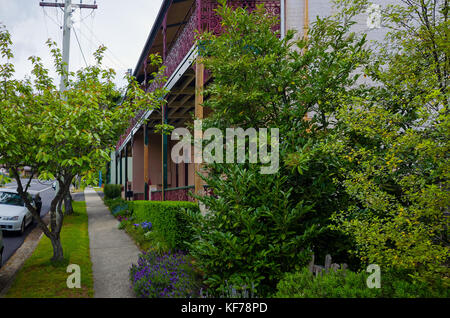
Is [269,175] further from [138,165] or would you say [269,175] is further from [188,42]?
[138,165]

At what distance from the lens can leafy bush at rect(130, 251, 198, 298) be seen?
5144mm

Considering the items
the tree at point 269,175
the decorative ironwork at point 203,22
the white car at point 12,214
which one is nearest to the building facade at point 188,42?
the decorative ironwork at point 203,22

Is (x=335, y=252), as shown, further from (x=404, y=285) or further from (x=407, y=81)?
(x=407, y=81)

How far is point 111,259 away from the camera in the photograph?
8.26 m

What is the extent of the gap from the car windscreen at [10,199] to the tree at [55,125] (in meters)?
6.68

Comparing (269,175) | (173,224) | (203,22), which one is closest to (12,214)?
(173,224)

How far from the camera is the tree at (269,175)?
4488 millimetres

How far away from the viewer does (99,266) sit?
7.61 meters

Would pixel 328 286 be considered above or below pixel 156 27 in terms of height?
below

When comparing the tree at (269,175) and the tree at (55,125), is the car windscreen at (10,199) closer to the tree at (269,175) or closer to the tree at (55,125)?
the tree at (55,125)

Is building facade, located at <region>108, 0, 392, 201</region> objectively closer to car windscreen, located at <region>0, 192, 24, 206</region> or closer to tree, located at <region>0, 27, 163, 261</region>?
tree, located at <region>0, 27, 163, 261</region>

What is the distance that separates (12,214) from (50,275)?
6.42 m

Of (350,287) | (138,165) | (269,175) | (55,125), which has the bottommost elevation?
(350,287)

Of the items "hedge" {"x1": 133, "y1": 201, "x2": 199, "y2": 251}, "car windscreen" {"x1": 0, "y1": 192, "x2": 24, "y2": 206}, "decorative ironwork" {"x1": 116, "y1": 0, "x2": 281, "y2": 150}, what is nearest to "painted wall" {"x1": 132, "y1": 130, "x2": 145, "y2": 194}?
"car windscreen" {"x1": 0, "y1": 192, "x2": 24, "y2": 206}
